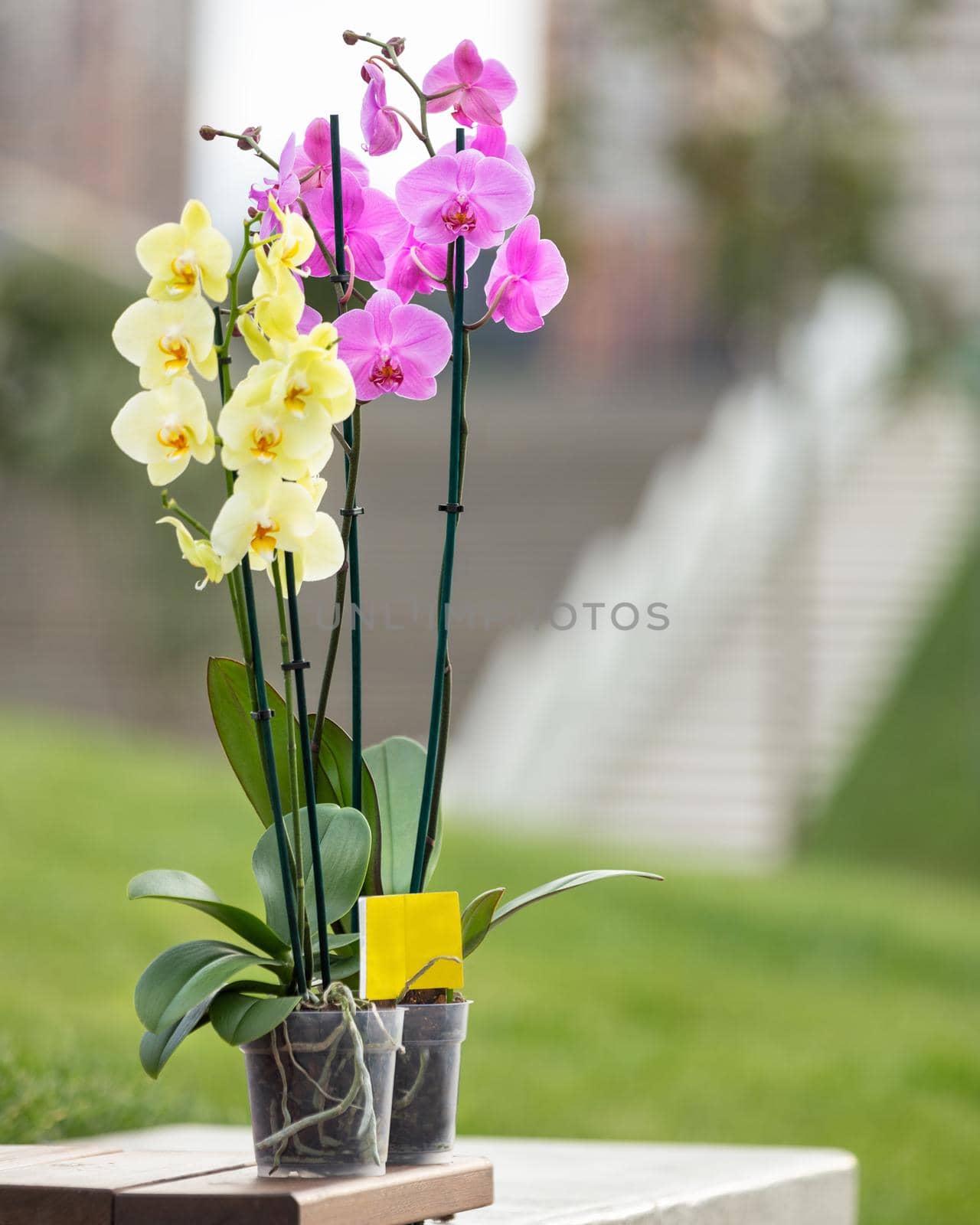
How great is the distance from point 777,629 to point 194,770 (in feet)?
10.9

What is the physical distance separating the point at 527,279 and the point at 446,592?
26cm

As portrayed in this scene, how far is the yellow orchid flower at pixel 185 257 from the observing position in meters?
1.16

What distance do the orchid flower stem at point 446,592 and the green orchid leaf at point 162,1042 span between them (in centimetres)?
20

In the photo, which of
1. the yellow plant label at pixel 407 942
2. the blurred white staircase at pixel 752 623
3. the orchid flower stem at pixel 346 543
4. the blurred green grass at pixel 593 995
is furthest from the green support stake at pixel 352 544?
the blurred white staircase at pixel 752 623

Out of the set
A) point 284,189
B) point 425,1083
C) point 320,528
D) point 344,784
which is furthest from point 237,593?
point 425,1083

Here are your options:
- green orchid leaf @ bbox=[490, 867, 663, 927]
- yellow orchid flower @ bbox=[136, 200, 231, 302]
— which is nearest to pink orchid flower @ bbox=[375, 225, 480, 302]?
yellow orchid flower @ bbox=[136, 200, 231, 302]

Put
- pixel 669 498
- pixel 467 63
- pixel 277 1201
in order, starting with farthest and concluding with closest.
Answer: pixel 669 498, pixel 467 63, pixel 277 1201

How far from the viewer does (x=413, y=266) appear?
1.34 meters

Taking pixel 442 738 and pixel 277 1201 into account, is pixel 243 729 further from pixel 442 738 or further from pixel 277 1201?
pixel 277 1201

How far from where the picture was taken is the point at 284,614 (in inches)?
50.1

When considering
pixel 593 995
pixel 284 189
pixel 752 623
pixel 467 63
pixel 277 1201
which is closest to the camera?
pixel 277 1201

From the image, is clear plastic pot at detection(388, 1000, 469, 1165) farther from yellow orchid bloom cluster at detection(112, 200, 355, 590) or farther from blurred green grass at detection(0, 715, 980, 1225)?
blurred green grass at detection(0, 715, 980, 1225)

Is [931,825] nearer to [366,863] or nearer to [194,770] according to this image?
[194,770]

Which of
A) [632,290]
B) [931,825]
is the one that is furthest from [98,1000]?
[632,290]
